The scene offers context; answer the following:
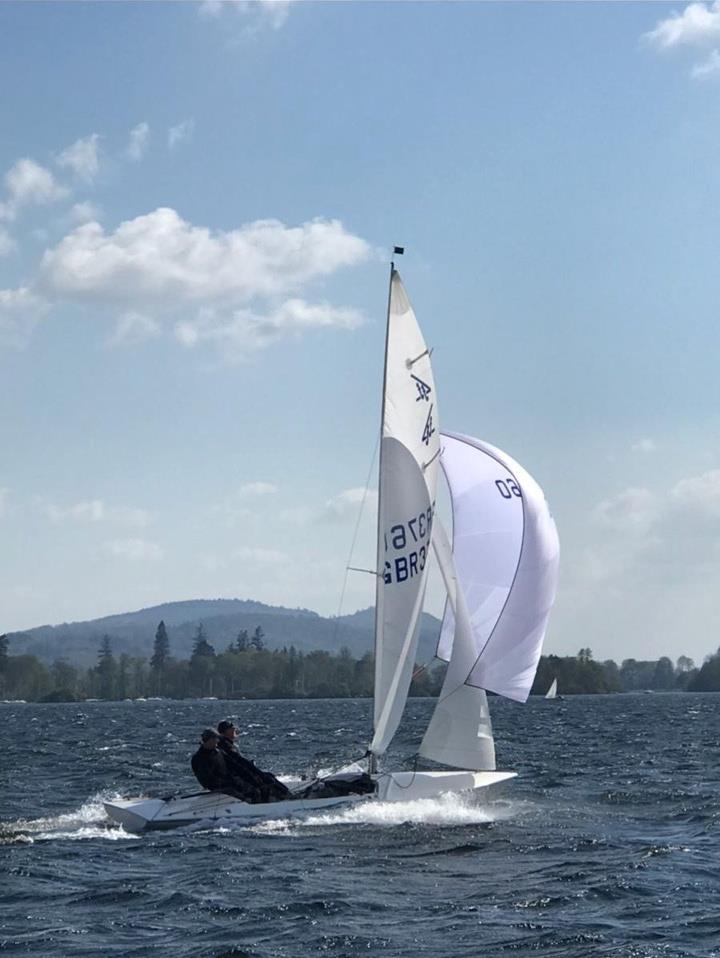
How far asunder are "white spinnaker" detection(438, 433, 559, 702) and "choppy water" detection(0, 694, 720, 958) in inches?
94.0

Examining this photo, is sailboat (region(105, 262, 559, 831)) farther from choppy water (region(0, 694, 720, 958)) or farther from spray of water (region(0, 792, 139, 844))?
spray of water (region(0, 792, 139, 844))

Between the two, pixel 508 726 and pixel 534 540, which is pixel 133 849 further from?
pixel 508 726

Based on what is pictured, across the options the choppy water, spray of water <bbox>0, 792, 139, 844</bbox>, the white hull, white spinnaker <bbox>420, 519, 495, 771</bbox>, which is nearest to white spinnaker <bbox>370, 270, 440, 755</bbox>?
white spinnaker <bbox>420, 519, 495, 771</bbox>

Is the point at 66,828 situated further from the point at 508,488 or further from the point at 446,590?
the point at 508,488

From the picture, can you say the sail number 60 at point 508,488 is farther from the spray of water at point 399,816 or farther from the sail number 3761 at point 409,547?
the spray of water at point 399,816

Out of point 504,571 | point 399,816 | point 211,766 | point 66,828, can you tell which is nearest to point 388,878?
point 399,816

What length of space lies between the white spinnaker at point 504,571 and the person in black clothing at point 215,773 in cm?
417

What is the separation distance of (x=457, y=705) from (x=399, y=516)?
3.31 meters

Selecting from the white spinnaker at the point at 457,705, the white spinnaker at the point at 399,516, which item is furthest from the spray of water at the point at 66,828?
the white spinnaker at the point at 457,705

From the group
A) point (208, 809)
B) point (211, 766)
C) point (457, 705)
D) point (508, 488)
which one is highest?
point (508, 488)

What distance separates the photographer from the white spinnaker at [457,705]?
23.6 meters

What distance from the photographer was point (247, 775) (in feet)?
73.3

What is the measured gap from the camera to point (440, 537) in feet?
77.7

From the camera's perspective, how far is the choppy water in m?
14.0
